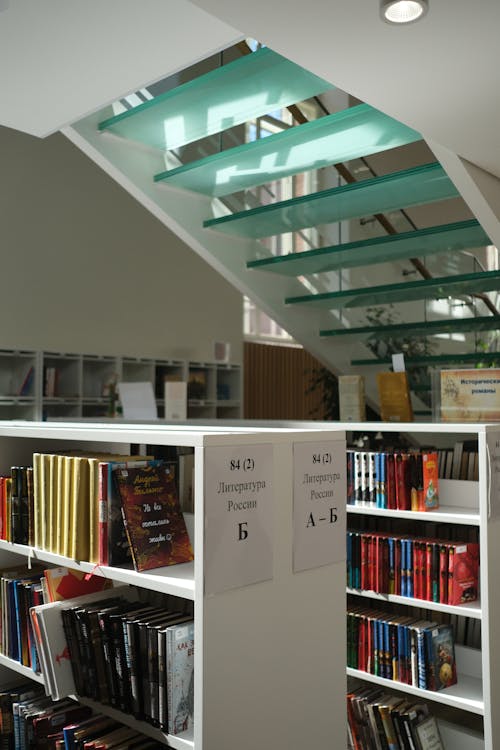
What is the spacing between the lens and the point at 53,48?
7.46ft

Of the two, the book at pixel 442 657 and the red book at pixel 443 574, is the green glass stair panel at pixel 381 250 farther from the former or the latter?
the book at pixel 442 657

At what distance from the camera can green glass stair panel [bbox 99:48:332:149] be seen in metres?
2.65

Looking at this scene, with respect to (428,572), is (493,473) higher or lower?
higher

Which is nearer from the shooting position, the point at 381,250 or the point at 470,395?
the point at 470,395

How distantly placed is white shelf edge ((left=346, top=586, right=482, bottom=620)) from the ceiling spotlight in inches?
84.5

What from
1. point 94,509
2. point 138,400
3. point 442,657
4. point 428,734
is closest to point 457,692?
point 442,657

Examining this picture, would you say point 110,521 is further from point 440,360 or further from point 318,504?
point 440,360

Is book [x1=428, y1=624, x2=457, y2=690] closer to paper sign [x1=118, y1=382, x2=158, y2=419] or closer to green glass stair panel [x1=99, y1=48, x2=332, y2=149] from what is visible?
paper sign [x1=118, y1=382, x2=158, y2=419]

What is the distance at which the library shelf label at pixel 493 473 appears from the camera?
2.80 metres

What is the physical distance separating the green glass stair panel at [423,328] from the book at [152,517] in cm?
210

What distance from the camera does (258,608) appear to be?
1831mm

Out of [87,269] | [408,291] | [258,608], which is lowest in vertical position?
[258,608]

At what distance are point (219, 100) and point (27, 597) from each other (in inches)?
78.6

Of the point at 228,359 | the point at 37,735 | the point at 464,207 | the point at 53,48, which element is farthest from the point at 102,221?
the point at 37,735
